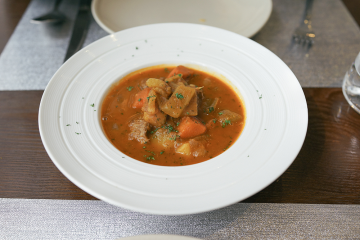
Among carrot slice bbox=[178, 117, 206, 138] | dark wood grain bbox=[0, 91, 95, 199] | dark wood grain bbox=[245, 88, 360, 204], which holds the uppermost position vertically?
carrot slice bbox=[178, 117, 206, 138]

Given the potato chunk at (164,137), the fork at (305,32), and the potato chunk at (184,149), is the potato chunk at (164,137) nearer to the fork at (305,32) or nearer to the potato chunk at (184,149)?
the potato chunk at (184,149)

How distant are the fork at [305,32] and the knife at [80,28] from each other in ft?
8.33

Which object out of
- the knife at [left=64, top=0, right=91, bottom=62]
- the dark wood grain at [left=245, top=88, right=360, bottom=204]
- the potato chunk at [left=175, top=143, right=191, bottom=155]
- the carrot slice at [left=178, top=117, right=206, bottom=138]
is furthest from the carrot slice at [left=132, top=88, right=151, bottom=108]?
the dark wood grain at [left=245, top=88, right=360, bottom=204]

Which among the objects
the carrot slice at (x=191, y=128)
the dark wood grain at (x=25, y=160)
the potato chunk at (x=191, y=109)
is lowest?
the dark wood grain at (x=25, y=160)

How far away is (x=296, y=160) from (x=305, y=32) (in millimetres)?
2007

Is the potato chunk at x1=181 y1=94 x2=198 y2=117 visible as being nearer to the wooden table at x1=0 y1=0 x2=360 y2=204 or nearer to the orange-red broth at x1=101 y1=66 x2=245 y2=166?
the orange-red broth at x1=101 y1=66 x2=245 y2=166

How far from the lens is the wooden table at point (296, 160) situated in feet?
6.75

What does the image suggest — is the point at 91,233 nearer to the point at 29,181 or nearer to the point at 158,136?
the point at 29,181

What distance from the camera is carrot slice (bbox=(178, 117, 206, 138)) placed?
2295 millimetres

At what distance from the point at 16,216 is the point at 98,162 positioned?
666mm

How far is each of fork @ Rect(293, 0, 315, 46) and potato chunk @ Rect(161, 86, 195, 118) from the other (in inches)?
75.2

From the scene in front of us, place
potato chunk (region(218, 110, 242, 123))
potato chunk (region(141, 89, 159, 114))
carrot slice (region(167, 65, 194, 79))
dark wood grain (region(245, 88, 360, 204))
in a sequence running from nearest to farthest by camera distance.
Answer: dark wood grain (region(245, 88, 360, 204)), potato chunk (region(141, 89, 159, 114)), potato chunk (region(218, 110, 242, 123)), carrot slice (region(167, 65, 194, 79))

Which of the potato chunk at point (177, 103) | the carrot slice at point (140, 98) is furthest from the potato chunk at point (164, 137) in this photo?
the carrot slice at point (140, 98)

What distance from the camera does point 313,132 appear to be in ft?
8.05
